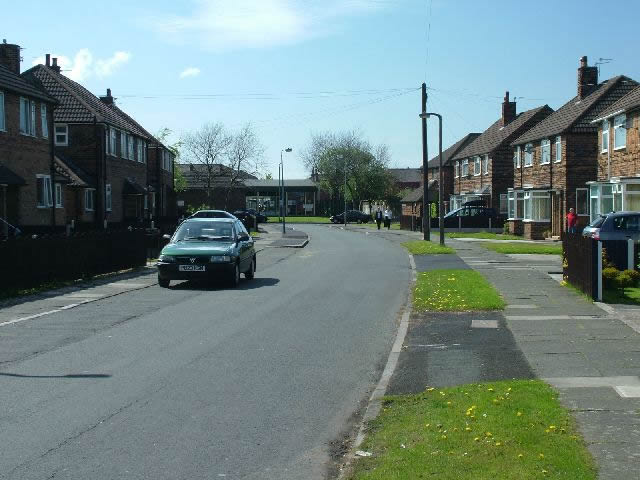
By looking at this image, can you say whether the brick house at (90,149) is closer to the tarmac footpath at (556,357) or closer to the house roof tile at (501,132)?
the house roof tile at (501,132)

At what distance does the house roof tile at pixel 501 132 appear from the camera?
60094 millimetres

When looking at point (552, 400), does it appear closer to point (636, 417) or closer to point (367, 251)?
point (636, 417)

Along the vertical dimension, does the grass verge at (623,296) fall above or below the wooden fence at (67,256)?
below

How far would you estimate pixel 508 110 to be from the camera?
6500 centimetres

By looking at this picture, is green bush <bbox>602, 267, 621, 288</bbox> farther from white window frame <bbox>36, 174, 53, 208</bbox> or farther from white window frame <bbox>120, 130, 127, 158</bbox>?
white window frame <bbox>120, 130, 127, 158</bbox>

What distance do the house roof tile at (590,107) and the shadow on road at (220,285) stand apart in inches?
1042

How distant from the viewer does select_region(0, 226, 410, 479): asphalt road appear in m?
6.12

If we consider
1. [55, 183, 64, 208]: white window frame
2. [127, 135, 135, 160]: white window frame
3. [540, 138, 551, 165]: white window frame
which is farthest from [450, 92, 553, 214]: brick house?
[55, 183, 64, 208]: white window frame

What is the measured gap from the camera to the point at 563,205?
4434 cm

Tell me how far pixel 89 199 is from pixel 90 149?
254cm

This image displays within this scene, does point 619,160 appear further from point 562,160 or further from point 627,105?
point 562,160

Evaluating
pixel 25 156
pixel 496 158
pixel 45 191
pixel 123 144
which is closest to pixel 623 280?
pixel 25 156

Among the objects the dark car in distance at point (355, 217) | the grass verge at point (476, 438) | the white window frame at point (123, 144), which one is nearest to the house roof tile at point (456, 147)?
the dark car in distance at point (355, 217)

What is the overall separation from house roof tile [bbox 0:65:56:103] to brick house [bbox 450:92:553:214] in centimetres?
3396
